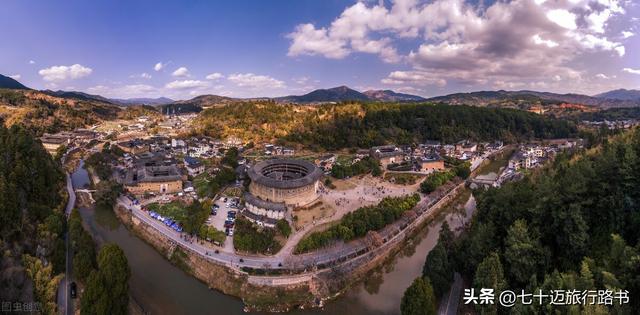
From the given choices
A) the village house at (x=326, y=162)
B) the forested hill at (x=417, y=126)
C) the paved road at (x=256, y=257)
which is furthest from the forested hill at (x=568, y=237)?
the forested hill at (x=417, y=126)

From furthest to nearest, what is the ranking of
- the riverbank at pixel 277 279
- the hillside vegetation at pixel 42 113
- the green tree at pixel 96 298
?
the hillside vegetation at pixel 42 113
the riverbank at pixel 277 279
the green tree at pixel 96 298

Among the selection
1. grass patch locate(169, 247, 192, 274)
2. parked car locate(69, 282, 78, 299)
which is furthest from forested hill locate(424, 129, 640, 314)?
parked car locate(69, 282, 78, 299)

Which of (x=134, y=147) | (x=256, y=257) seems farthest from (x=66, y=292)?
(x=134, y=147)

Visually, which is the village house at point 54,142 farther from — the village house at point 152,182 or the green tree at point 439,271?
the green tree at point 439,271

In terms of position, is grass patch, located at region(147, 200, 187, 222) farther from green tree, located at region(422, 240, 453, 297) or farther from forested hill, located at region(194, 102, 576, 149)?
forested hill, located at region(194, 102, 576, 149)

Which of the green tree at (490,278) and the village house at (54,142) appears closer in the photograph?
the green tree at (490,278)
